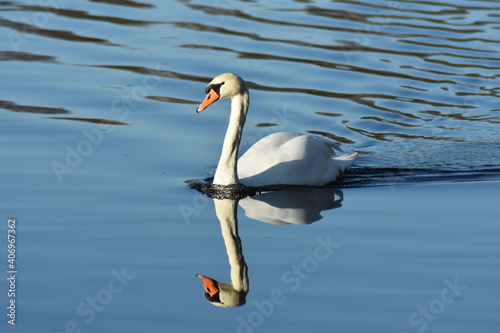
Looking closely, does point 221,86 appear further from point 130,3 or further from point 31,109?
point 130,3

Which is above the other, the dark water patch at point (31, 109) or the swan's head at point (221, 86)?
the swan's head at point (221, 86)

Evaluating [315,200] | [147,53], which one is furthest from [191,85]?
[315,200]

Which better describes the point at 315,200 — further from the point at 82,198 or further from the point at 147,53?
the point at 147,53

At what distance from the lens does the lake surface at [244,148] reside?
740 cm

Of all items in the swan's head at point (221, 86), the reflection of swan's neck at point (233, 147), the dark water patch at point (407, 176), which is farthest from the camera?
the dark water patch at point (407, 176)

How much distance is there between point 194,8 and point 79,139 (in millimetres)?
8645

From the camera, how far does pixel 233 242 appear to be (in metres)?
8.84

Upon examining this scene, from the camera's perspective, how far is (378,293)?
7520 mm

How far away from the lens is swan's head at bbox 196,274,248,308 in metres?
7.45

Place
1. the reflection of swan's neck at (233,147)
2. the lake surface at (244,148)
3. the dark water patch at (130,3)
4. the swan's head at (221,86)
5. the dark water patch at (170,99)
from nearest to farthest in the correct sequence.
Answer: the lake surface at (244,148), the swan's head at (221,86), the reflection of swan's neck at (233,147), the dark water patch at (170,99), the dark water patch at (130,3)

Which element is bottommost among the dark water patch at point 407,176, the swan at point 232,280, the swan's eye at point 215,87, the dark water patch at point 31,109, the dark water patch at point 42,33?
the dark water patch at point 42,33

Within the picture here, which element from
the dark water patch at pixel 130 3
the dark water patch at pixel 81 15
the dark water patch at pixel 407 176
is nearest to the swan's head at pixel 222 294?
the dark water patch at pixel 407 176

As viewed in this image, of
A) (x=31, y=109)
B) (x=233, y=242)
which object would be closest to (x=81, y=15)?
(x=31, y=109)

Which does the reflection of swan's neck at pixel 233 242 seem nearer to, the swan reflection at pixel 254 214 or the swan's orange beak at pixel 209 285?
the swan reflection at pixel 254 214
